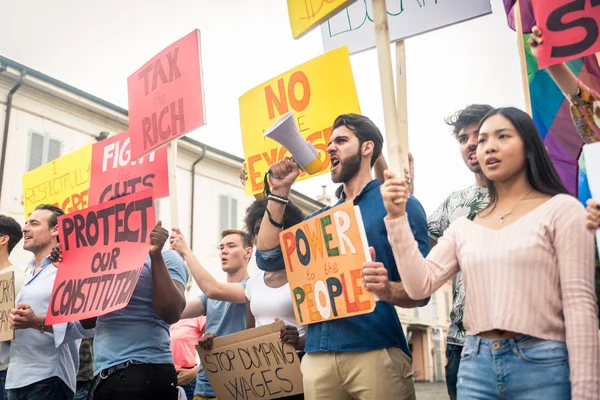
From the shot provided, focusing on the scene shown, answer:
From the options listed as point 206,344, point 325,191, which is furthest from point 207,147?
point 206,344

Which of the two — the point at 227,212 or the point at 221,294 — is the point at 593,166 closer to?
the point at 221,294

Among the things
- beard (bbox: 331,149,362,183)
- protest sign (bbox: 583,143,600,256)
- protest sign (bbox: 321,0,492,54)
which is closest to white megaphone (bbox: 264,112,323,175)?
beard (bbox: 331,149,362,183)

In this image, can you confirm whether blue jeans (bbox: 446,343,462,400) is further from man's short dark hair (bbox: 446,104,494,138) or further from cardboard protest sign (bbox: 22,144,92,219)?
cardboard protest sign (bbox: 22,144,92,219)

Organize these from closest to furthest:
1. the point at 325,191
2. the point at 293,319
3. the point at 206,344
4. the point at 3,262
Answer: the point at 293,319 → the point at 206,344 → the point at 3,262 → the point at 325,191

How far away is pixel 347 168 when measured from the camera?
121 inches

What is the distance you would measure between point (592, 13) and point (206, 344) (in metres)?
2.77

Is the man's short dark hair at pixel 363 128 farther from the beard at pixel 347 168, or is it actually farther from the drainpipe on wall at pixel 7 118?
the drainpipe on wall at pixel 7 118

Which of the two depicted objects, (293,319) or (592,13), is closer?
(592,13)

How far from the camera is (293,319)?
3604mm

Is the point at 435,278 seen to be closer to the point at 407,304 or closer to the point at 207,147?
the point at 407,304

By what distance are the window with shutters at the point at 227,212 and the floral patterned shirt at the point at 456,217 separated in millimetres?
17667

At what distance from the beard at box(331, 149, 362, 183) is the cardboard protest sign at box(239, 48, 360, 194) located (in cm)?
76

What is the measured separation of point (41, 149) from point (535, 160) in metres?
14.9

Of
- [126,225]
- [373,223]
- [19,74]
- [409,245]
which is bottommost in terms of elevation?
[409,245]
